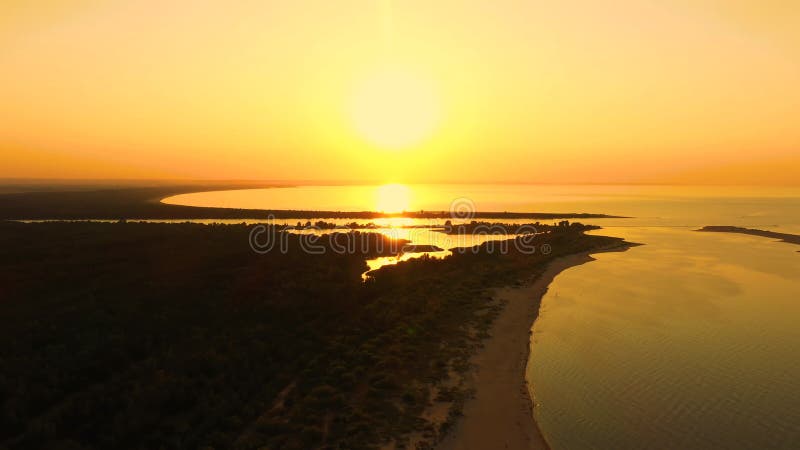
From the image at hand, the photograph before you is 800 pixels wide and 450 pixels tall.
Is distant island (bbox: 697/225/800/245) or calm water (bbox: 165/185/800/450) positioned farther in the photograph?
distant island (bbox: 697/225/800/245)

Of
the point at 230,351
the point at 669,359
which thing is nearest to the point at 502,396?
the point at 669,359

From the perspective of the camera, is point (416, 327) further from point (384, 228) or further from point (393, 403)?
point (384, 228)

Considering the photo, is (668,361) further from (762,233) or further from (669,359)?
(762,233)

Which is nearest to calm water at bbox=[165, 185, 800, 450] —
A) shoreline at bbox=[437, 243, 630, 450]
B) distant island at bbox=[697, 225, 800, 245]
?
shoreline at bbox=[437, 243, 630, 450]

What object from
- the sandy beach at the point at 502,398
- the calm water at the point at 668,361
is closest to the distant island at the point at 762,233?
the calm water at the point at 668,361

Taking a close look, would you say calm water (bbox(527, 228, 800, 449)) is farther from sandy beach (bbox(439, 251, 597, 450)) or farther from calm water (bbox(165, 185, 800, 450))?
sandy beach (bbox(439, 251, 597, 450))

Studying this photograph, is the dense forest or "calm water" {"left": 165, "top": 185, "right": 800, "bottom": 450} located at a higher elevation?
the dense forest
